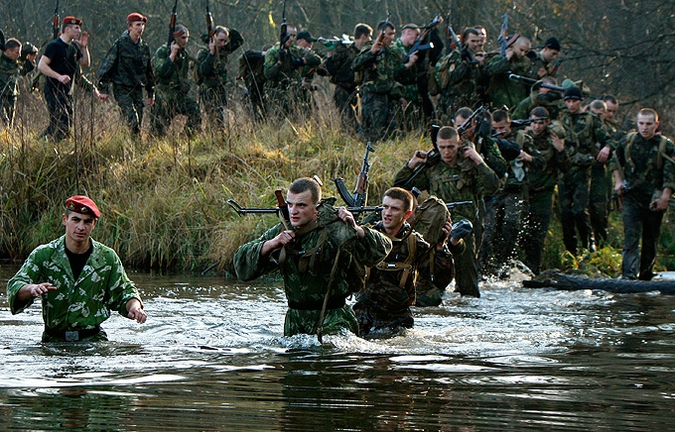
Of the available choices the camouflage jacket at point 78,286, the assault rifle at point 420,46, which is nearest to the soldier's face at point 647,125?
the assault rifle at point 420,46

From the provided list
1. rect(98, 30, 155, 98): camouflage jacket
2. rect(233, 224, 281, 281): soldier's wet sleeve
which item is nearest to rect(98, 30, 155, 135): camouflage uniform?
rect(98, 30, 155, 98): camouflage jacket

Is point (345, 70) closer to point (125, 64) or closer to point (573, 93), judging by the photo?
point (125, 64)

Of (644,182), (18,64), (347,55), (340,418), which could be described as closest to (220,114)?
(347,55)

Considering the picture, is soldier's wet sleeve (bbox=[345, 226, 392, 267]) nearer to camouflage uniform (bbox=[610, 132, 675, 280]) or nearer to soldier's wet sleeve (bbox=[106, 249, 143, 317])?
soldier's wet sleeve (bbox=[106, 249, 143, 317])

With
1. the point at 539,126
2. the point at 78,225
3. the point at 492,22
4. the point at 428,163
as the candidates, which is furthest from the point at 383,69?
the point at 492,22

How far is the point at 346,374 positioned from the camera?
776 centimetres

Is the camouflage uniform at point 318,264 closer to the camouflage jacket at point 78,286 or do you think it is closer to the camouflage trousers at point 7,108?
the camouflage jacket at point 78,286

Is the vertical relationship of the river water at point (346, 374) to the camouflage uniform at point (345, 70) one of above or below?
below

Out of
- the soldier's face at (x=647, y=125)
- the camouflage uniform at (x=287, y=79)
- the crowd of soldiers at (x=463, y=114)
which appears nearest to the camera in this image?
the crowd of soldiers at (x=463, y=114)

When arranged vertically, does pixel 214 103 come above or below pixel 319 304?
above

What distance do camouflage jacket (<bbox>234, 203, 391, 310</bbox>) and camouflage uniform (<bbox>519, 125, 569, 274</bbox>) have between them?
767 cm

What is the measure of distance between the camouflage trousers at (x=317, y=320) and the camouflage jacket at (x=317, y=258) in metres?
0.07

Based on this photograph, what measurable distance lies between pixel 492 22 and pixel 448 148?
16.2 metres

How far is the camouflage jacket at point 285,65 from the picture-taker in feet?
62.6
